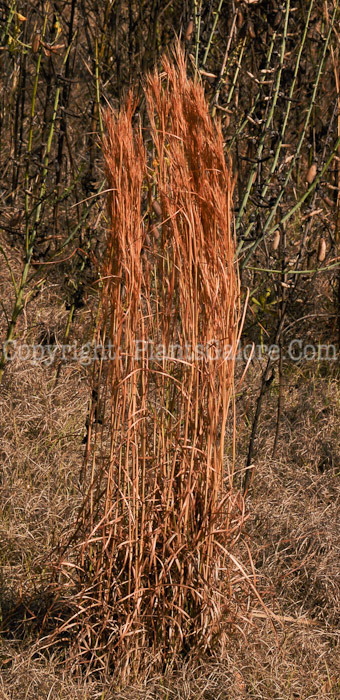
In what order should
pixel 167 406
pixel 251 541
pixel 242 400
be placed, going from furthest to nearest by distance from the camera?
pixel 242 400 < pixel 251 541 < pixel 167 406

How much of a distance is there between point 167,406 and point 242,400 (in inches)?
65.3

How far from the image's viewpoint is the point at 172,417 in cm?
214

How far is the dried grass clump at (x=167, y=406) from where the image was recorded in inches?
79.5

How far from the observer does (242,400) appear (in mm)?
3787

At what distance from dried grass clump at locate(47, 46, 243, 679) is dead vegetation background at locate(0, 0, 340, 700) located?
13cm

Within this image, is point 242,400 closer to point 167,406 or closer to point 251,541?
point 251,541

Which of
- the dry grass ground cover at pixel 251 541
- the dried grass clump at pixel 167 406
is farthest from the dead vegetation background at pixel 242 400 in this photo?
the dried grass clump at pixel 167 406

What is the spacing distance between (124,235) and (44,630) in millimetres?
1120

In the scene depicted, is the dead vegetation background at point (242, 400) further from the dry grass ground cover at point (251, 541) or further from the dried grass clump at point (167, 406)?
the dried grass clump at point (167, 406)

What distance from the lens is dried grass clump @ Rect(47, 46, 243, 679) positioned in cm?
202

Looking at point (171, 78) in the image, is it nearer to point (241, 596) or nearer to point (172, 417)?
point (172, 417)

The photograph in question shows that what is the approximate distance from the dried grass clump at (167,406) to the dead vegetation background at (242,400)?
0.13 m

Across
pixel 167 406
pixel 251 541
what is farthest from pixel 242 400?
pixel 167 406

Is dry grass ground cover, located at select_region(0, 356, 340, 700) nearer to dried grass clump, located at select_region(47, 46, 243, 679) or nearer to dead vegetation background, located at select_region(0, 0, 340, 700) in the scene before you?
dead vegetation background, located at select_region(0, 0, 340, 700)
